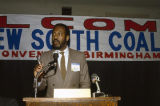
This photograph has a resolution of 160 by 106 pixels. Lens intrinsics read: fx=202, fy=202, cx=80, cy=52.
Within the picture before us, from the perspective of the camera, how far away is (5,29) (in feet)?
12.3

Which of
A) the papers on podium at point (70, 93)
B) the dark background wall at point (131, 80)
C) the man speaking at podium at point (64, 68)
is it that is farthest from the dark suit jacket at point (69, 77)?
the dark background wall at point (131, 80)

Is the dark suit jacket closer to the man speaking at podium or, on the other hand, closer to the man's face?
the man speaking at podium

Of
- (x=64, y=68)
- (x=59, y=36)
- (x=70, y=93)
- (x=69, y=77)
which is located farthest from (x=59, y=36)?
(x=70, y=93)

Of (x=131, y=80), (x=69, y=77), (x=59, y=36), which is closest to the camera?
(x=69, y=77)

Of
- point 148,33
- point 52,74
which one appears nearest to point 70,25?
point 148,33

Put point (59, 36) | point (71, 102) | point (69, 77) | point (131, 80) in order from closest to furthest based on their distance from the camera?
point (71, 102)
point (69, 77)
point (59, 36)
point (131, 80)

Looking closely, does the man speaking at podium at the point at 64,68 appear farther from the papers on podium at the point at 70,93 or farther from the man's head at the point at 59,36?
the papers on podium at the point at 70,93

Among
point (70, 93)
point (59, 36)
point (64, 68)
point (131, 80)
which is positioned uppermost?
point (59, 36)

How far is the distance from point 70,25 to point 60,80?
1892mm

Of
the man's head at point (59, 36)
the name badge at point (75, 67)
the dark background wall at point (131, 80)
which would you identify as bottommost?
the dark background wall at point (131, 80)

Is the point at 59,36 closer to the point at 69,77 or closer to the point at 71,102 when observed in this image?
the point at 69,77

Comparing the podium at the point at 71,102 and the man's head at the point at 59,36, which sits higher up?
the man's head at the point at 59,36

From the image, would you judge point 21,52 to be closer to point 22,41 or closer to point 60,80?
point 22,41

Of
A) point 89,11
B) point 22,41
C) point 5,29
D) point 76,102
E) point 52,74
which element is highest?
point 89,11
